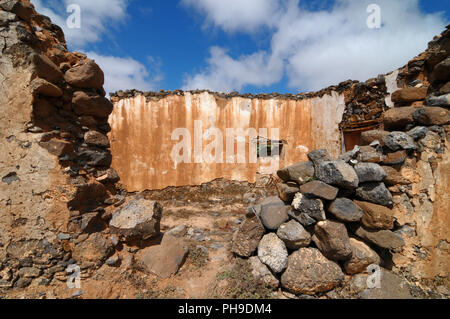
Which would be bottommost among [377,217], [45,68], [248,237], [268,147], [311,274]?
[311,274]

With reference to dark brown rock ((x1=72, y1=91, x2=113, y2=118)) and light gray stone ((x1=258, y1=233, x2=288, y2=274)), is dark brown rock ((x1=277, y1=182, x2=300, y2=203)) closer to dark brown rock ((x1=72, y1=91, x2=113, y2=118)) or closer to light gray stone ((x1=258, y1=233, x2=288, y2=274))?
light gray stone ((x1=258, y1=233, x2=288, y2=274))

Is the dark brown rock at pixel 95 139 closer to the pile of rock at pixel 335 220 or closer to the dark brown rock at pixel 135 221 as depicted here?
the dark brown rock at pixel 135 221

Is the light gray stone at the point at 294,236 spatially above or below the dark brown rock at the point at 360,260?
above

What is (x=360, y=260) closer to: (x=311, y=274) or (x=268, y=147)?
(x=311, y=274)

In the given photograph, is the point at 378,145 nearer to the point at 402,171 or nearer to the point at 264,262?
the point at 402,171

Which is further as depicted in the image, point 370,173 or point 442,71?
point 442,71

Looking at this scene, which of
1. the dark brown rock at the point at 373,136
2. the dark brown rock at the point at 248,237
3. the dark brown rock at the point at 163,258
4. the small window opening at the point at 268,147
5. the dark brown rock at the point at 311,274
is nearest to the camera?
the dark brown rock at the point at 311,274

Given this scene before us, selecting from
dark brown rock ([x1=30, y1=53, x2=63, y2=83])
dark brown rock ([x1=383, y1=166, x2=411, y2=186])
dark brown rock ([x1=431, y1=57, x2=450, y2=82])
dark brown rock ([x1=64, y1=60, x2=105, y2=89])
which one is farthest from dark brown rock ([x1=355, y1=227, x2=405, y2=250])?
dark brown rock ([x1=30, y1=53, x2=63, y2=83])

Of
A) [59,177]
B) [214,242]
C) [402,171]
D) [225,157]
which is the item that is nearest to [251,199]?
[225,157]

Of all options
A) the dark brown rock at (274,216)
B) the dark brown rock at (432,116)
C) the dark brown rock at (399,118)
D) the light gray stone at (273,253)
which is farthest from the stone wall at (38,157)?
the dark brown rock at (432,116)

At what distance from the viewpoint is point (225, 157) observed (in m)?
7.11

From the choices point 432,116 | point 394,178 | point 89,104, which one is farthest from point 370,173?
point 89,104
